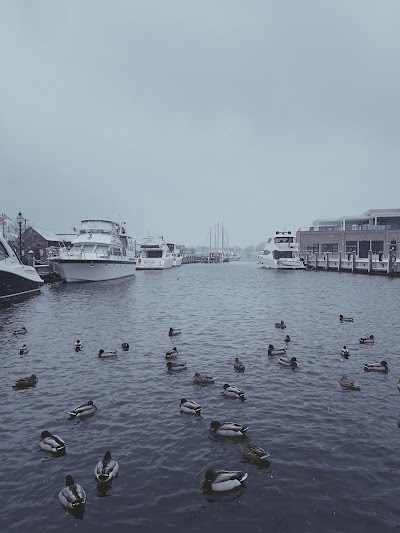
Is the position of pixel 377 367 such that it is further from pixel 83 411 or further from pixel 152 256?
pixel 152 256

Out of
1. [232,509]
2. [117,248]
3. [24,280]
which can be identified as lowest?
[232,509]

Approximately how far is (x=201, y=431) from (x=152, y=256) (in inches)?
3327

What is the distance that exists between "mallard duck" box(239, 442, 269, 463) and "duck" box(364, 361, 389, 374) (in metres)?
7.94

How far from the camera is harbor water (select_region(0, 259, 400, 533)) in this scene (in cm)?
741

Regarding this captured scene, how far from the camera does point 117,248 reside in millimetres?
60625

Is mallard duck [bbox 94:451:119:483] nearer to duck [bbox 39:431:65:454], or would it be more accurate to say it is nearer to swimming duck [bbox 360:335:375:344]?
duck [bbox 39:431:65:454]

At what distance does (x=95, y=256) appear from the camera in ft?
172

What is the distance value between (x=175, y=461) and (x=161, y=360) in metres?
8.14

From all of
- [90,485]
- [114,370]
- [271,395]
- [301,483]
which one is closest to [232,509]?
[301,483]

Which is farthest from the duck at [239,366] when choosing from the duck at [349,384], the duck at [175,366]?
the duck at [349,384]

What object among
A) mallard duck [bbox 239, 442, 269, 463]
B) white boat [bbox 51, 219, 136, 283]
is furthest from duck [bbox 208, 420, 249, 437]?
white boat [bbox 51, 219, 136, 283]

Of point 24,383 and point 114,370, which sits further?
point 114,370

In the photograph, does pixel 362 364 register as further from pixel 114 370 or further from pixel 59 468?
pixel 59 468

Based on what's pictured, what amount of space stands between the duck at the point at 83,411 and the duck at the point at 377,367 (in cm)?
1081
